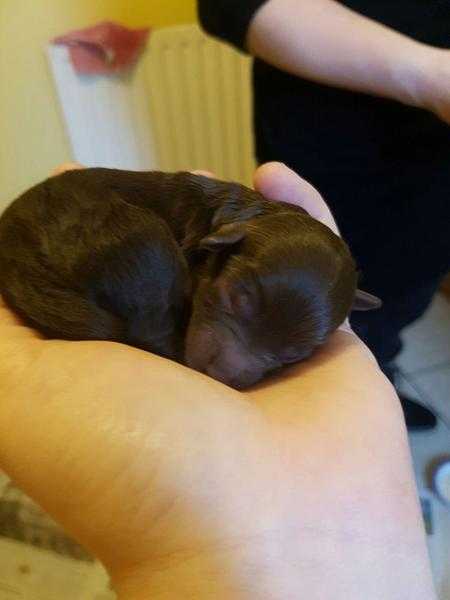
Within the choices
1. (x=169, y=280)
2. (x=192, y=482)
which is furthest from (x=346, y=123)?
(x=192, y=482)

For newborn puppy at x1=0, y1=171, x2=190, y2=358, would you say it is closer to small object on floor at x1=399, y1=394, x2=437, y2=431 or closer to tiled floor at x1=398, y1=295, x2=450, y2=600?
tiled floor at x1=398, y1=295, x2=450, y2=600

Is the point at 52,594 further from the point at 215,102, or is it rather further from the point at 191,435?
the point at 215,102

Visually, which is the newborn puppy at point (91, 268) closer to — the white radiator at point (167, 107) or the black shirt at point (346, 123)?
the black shirt at point (346, 123)

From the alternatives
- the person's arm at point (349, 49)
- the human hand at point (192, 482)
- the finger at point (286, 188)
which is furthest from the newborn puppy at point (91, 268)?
the person's arm at point (349, 49)

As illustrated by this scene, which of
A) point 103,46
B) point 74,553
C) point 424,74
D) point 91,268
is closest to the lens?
point 91,268

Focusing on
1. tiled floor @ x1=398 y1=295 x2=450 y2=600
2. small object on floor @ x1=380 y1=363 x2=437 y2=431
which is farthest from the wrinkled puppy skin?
small object on floor @ x1=380 y1=363 x2=437 y2=431

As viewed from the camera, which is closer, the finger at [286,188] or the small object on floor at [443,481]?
the finger at [286,188]

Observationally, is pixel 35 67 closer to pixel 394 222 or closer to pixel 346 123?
pixel 346 123
